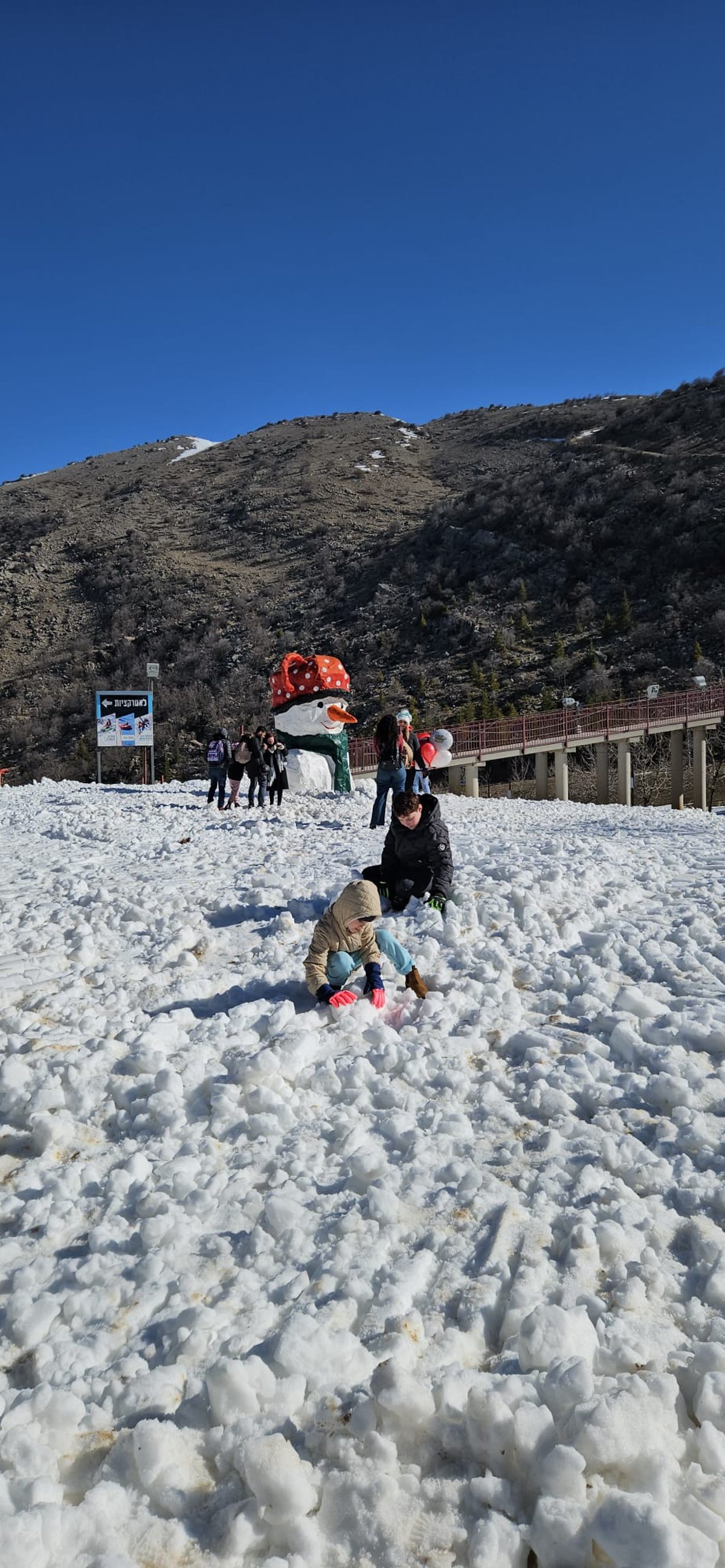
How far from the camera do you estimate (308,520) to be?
71.1m

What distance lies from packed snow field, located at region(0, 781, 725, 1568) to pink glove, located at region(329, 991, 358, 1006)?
0.13 meters

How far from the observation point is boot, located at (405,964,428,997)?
5.35 meters

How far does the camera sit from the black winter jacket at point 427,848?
6.95 metres

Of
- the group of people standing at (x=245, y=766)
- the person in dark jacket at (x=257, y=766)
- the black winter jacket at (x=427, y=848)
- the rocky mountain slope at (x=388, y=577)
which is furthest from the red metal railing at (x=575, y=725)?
the black winter jacket at (x=427, y=848)

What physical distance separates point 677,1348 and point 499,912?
4.20 meters

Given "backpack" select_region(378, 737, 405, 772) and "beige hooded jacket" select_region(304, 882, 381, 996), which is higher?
"backpack" select_region(378, 737, 405, 772)

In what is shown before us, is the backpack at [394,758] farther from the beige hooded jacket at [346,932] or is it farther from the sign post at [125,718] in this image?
the sign post at [125,718]

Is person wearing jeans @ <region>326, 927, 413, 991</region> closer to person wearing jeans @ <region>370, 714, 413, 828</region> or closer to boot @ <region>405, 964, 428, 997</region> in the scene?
boot @ <region>405, 964, 428, 997</region>

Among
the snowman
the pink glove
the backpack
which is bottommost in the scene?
the pink glove

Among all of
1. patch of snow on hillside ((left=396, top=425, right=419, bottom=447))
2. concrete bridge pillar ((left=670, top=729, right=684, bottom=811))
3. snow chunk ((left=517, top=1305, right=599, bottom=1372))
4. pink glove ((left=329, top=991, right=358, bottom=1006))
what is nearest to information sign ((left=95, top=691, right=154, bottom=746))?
concrete bridge pillar ((left=670, top=729, right=684, bottom=811))

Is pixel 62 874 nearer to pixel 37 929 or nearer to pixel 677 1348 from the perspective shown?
pixel 37 929

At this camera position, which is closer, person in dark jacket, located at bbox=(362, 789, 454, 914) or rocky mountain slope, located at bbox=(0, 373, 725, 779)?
person in dark jacket, located at bbox=(362, 789, 454, 914)

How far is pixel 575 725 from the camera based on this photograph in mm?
28328

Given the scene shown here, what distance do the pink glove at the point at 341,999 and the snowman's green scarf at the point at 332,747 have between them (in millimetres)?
14132
